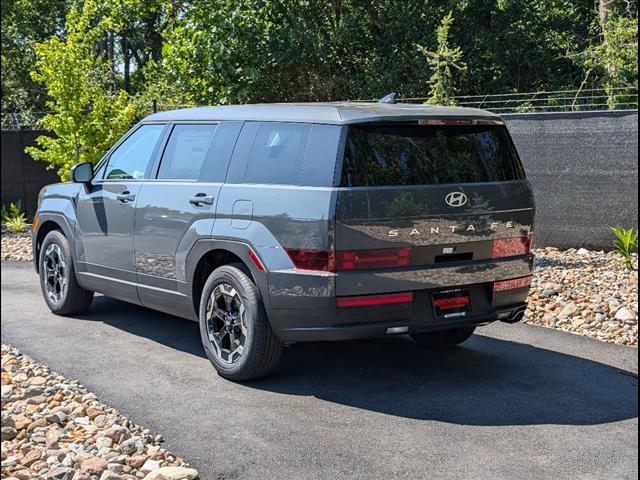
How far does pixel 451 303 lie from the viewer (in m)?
5.66

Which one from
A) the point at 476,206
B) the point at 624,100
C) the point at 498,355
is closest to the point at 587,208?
the point at 624,100

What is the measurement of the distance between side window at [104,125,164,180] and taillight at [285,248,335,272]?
2096mm

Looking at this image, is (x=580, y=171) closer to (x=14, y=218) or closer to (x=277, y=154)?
(x=277, y=154)

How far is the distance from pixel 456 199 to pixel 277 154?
1.21 m

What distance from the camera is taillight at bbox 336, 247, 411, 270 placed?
525cm

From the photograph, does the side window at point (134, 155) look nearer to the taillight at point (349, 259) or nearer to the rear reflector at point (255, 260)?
the rear reflector at point (255, 260)

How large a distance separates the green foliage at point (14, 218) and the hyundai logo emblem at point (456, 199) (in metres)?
11.7

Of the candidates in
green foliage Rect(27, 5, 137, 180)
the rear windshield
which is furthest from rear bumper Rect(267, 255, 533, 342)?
green foliage Rect(27, 5, 137, 180)

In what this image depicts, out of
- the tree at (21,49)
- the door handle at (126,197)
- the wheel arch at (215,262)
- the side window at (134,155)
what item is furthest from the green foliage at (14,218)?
the wheel arch at (215,262)

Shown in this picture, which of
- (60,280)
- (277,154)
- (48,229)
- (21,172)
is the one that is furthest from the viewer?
(21,172)

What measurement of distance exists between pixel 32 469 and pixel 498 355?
3768 millimetres

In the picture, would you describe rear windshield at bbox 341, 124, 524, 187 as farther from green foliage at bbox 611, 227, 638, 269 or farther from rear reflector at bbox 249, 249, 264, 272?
green foliage at bbox 611, 227, 638, 269

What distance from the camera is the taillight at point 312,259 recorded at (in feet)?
17.2

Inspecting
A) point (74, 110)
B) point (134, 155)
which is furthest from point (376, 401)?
point (74, 110)
